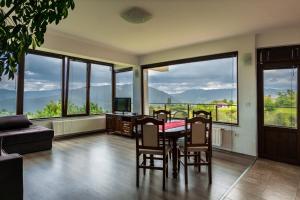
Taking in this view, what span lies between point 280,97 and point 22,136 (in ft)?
18.3

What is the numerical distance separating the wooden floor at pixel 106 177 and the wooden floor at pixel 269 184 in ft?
0.51

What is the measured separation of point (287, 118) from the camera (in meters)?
3.92

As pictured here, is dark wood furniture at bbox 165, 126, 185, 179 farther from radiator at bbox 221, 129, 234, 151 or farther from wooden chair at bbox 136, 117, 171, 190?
radiator at bbox 221, 129, 234, 151

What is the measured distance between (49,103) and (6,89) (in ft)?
3.70

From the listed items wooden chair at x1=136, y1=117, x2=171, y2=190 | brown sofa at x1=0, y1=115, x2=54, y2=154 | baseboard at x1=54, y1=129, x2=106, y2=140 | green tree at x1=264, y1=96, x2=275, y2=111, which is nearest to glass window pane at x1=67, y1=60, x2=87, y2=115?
baseboard at x1=54, y1=129, x2=106, y2=140

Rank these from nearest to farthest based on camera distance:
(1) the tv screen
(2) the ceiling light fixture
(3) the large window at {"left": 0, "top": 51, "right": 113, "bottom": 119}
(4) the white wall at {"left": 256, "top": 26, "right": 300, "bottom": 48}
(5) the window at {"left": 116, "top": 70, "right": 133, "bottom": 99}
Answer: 1. (2) the ceiling light fixture
2. (4) the white wall at {"left": 256, "top": 26, "right": 300, "bottom": 48}
3. (3) the large window at {"left": 0, "top": 51, "right": 113, "bottom": 119}
4. (1) the tv screen
5. (5) the window at {"left": 116, "top": 70, "right": 133, "bottom": 99}

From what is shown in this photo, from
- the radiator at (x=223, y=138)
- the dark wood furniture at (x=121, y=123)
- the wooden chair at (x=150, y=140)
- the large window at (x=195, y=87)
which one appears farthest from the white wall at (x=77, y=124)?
the radiator at (x=223, y=138)

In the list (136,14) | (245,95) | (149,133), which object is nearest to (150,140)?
(149,133)

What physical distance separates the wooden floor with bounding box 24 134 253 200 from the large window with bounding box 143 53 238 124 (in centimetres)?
141

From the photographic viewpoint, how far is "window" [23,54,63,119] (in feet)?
17.2

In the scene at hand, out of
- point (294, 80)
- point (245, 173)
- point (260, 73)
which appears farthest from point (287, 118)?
point (245, 173)

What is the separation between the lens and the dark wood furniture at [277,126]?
3.79 metres

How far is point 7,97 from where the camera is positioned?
15.9 ft

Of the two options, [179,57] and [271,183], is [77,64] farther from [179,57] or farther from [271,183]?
[271,183]
